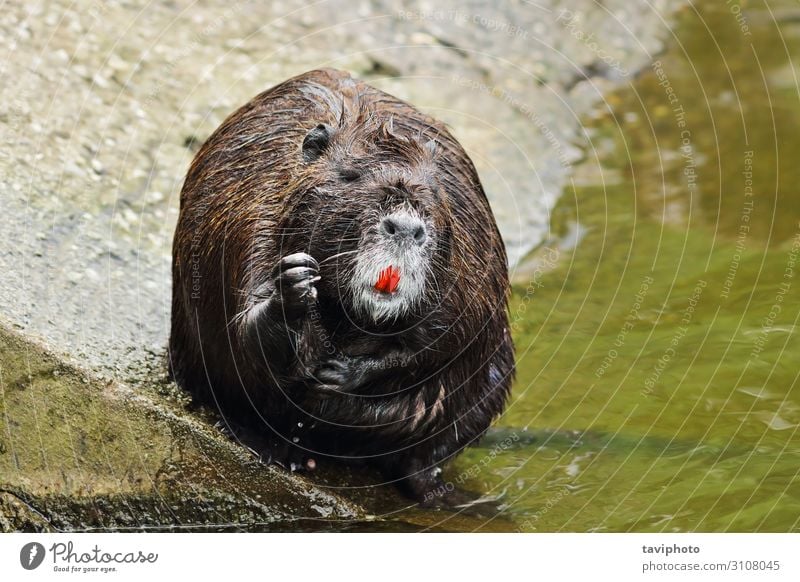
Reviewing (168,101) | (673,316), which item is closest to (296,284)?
(673,316)

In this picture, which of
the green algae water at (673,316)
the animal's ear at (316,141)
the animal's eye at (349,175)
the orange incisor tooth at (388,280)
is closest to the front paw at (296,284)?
the orange incisor tooth at (388,280)

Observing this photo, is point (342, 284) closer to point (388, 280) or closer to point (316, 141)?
point (388, 280)

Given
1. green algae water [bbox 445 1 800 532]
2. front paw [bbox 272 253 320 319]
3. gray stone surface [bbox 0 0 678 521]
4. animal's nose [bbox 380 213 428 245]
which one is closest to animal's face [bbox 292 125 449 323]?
animal's nose [bbox 380 213 428 245]

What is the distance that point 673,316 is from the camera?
895 centimetres

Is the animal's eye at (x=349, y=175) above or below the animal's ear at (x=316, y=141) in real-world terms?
below

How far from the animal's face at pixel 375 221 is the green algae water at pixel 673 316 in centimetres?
160

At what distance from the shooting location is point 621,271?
9594 mm

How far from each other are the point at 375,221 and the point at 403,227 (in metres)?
0.17

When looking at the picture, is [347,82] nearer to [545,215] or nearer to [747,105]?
[545,215]

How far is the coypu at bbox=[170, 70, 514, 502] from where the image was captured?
6.25 metres

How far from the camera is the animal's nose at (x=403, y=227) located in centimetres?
605

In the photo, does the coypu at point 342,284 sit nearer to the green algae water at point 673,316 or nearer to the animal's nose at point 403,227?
Result: the animal's nose at point 403,227
